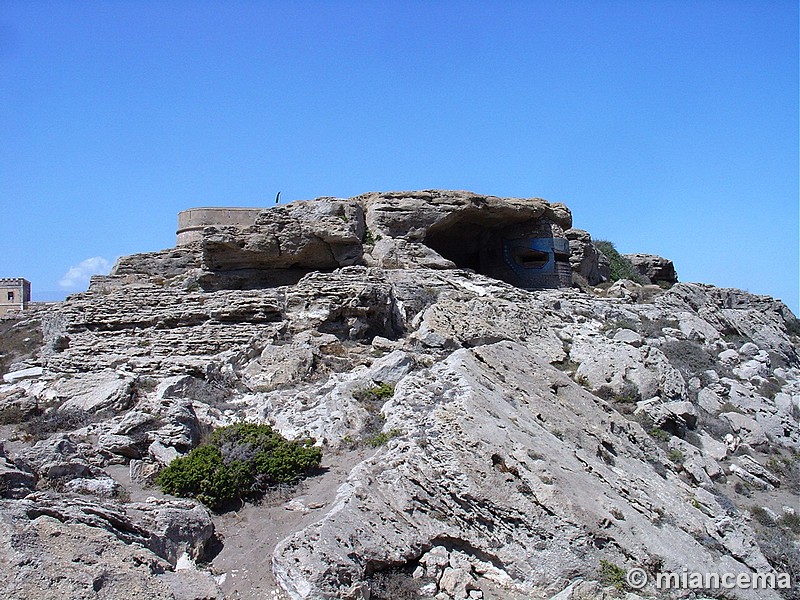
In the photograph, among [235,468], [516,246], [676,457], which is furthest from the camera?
[516,246]

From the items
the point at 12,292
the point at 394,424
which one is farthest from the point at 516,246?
the point at 12,292

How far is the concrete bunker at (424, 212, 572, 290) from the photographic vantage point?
1817 cm

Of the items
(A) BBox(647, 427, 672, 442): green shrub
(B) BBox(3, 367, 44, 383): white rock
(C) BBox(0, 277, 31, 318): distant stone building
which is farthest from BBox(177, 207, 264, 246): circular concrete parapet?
(C) BBox(0, 277, 31, 318): distant stone building

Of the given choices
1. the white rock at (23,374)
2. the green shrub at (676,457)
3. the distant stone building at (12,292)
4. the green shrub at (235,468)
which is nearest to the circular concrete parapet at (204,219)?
the white rock at (23,374)

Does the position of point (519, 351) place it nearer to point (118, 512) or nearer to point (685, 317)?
point (118, 512)

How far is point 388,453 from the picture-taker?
725cm

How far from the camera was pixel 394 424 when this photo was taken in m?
8.05

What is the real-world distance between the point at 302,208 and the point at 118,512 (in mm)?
10412

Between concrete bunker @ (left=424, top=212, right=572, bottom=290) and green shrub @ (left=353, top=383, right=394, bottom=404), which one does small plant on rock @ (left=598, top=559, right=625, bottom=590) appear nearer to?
green shrub @ (left=353, top=383, right=394, bottom=404)

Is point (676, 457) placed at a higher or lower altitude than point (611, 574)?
higher

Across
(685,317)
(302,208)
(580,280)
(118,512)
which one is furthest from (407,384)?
(580,280)

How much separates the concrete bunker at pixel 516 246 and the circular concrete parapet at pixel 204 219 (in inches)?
203

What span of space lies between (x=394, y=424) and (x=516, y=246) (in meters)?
11.5

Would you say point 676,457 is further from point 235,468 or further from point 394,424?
point 235,468
